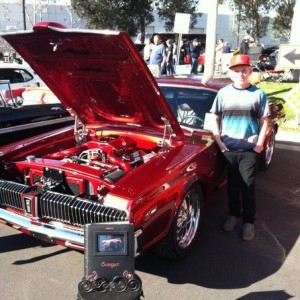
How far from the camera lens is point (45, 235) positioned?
11.0ft

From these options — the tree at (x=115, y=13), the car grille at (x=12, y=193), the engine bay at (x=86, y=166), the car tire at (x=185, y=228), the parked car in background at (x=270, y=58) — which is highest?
the tree at (x=115, y=13)

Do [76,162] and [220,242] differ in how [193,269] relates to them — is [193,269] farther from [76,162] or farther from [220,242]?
[76,162]

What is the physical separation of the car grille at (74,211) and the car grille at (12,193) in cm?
22

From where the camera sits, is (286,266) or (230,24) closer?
(286,266)

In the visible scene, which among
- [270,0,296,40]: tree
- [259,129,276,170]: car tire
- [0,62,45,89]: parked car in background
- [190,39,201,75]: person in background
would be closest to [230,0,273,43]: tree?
[270,0,296,40]: tree

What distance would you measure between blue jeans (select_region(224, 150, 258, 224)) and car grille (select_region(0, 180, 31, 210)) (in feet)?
6.45

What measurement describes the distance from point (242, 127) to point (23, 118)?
3.05 m

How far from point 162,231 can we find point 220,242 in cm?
106

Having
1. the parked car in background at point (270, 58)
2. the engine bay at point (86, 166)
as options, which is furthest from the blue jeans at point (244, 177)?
the parked car in background at point (270, 58)

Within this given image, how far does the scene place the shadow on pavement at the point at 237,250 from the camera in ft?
11.7

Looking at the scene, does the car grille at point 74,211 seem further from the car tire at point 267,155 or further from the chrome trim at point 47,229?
the car tire at point 267,155

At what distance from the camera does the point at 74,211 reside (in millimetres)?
3244

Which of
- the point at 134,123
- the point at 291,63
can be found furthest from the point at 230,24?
the point at 134,123

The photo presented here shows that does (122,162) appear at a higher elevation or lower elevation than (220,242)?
higher
